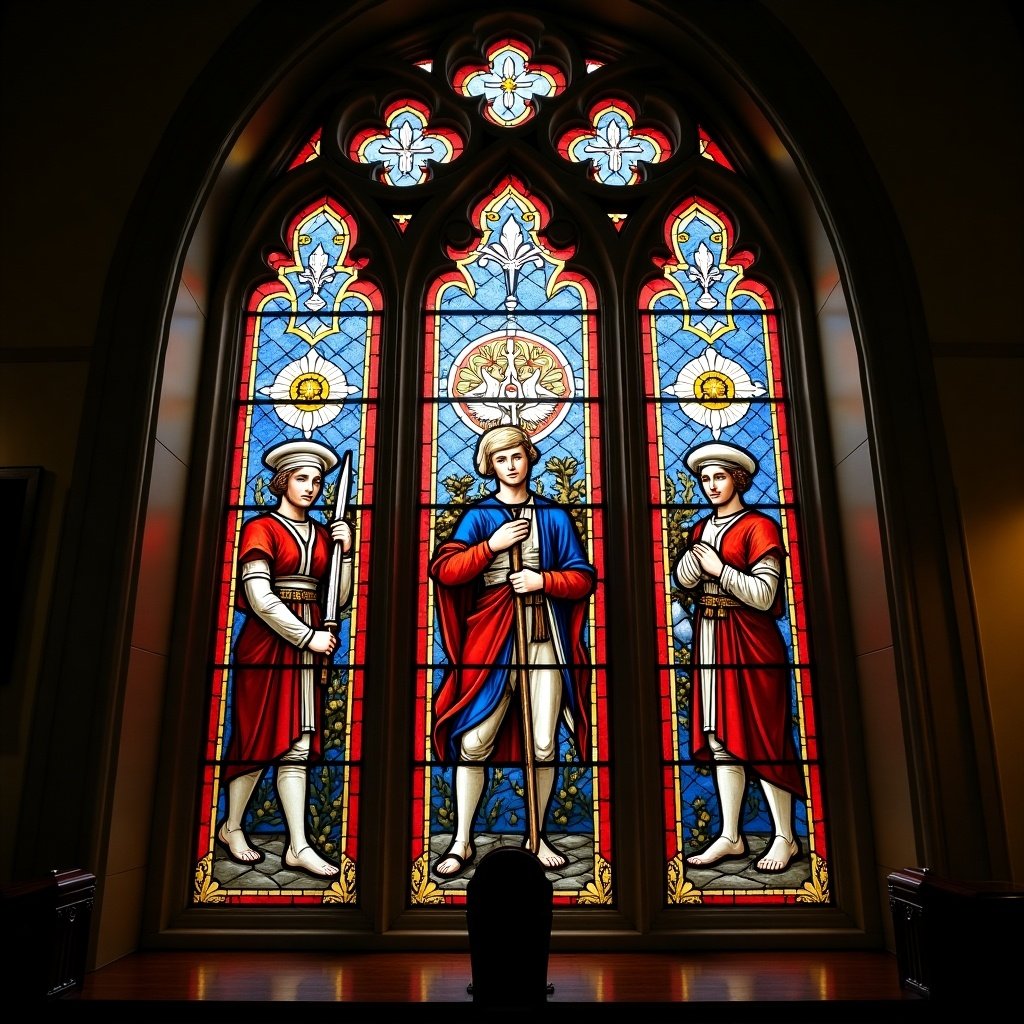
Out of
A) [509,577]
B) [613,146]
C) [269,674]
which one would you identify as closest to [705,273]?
[613,146]

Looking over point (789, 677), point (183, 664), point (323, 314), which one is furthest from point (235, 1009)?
point (323, 314)

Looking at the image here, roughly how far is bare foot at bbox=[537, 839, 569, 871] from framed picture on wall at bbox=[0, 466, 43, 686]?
1981 millimetres

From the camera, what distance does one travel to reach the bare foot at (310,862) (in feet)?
12.0

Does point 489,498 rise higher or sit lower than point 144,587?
higher

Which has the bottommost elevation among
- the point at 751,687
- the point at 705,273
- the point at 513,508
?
the point at 751,687

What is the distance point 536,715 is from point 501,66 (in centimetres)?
316

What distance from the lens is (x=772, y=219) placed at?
14.6ft

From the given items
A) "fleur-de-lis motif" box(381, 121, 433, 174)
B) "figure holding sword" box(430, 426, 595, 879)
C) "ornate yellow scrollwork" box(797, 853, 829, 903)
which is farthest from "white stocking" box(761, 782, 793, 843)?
"fleur-de-lis motif" box(381, 121, 433, 174)

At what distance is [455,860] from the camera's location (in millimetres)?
3645

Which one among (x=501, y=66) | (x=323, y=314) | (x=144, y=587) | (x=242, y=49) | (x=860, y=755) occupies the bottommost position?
(x=860, y=755)

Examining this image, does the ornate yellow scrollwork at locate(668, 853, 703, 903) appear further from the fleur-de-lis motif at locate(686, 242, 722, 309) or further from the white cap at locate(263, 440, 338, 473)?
the fleur-de-lis motif at locate(686, 242, 722, 309)

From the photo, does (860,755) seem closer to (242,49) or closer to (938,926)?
(938,926)

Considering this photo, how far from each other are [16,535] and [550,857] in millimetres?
2266

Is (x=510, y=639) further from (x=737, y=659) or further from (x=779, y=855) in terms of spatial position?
(x=779, y=855)
